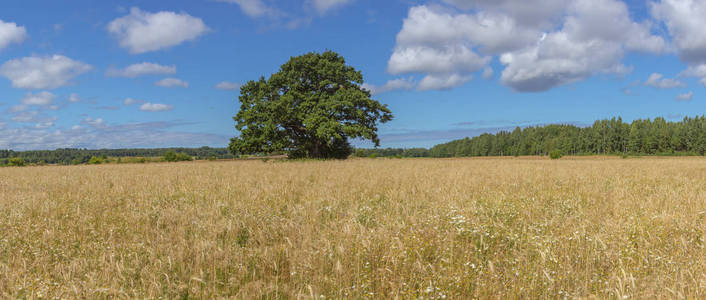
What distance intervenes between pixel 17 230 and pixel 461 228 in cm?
610

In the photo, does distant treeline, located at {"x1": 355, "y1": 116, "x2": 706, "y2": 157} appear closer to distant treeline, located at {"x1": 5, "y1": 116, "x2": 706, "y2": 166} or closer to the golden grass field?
distant treeline, located at {"x1": 5, "y1": 116, "x2": 706, "y2": 166}

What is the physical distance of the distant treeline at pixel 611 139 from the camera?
10762cm

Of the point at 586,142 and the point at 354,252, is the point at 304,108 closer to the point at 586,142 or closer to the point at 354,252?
the point at 354,252

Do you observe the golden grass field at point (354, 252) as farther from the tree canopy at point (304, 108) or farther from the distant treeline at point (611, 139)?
the distant treeline at point (611, 139)

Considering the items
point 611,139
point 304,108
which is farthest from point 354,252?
point 611,139

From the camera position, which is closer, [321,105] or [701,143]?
[321,105]

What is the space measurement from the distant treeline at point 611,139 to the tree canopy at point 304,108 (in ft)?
196

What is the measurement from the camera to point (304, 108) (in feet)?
88.4

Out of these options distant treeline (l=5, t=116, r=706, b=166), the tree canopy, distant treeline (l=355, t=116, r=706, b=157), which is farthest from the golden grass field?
distant treeline (l=355, t=116, r=706, b=157)

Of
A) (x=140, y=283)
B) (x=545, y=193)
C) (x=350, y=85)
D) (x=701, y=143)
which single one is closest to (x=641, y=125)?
(x=701, y=143)

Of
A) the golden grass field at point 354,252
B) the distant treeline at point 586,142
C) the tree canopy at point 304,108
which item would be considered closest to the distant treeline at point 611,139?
the distant treeline at point 586,142

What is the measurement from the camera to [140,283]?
9.76 ft

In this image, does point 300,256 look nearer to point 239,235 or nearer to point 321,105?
point 239,235

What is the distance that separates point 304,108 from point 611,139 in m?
136
